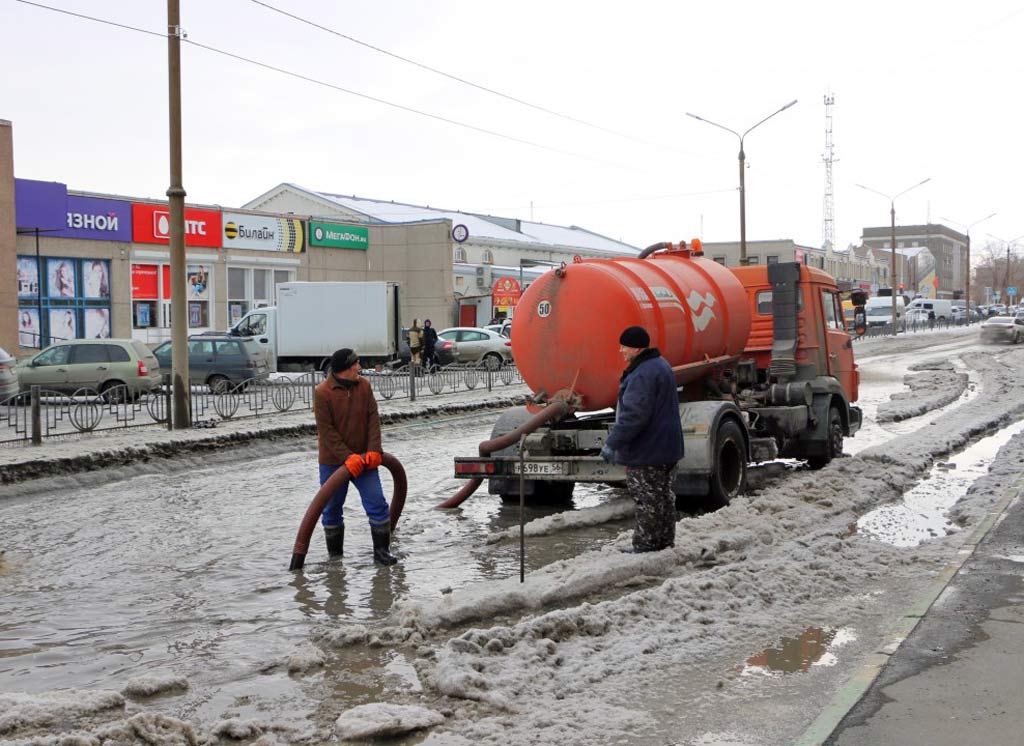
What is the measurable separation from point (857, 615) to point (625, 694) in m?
2.27

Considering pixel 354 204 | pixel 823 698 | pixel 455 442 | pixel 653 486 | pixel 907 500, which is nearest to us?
pixel 823 698

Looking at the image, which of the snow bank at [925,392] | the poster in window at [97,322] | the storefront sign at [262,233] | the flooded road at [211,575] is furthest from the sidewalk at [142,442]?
the storefront sign at [262,233]

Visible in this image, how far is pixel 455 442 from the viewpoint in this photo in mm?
17516

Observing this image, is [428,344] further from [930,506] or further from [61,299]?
[930,506]

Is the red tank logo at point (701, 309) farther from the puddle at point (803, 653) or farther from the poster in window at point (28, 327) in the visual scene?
the poster in window at point (28, 327)

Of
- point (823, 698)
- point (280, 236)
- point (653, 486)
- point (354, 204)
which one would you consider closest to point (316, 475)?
point (653, 486)

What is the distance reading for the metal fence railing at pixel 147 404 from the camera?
15945 millimetres

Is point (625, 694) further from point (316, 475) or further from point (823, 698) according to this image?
point (316, 475)

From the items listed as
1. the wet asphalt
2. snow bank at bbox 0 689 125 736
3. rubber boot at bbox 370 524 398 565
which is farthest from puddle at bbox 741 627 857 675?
rubber boot at bbox 370 524 398 565

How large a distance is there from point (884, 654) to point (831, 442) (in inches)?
306

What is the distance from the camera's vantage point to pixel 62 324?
120ft

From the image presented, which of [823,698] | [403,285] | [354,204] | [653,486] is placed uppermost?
[354,204]

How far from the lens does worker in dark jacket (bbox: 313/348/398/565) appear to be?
28.3ft

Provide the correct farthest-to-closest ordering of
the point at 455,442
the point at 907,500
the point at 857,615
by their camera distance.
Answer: the point at 455,442, the point at 907,500, the point at 857,615
